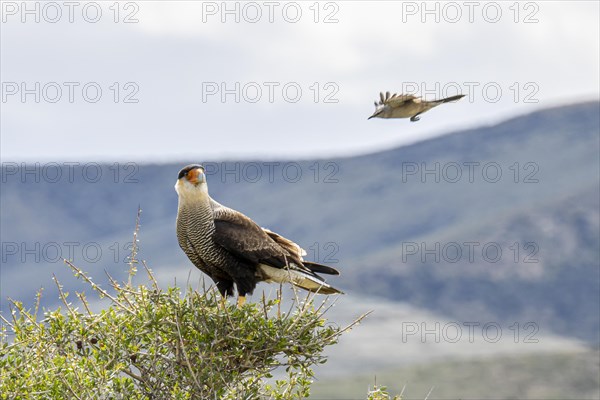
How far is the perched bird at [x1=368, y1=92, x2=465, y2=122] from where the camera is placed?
39.8 ft

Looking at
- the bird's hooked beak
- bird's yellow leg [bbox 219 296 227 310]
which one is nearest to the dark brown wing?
the bird's hooked beak

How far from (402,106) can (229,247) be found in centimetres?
293

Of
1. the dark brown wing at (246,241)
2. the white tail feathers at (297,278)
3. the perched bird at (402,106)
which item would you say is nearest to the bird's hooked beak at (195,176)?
the dark brown wing at (246,241)

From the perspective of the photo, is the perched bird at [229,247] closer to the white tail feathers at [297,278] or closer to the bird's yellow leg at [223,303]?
the white tail feathers at [297,278]

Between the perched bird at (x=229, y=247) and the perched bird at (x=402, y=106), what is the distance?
7.23ft

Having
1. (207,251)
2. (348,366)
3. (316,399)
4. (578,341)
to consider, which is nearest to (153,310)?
(207,251)

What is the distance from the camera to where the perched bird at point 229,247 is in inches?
540

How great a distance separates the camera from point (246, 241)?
13992 mm

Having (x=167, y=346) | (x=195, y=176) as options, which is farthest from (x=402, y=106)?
(x=167, y=346)

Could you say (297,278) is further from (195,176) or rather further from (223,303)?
(223,303)

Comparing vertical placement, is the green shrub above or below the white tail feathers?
below

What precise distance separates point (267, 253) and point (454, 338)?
552 feet

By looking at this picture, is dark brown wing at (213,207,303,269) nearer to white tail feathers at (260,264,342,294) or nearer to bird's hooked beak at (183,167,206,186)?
white tail feathers at (260,264,342,294)

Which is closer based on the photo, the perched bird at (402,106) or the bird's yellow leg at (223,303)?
the bird's yellow leg at (223,303)
